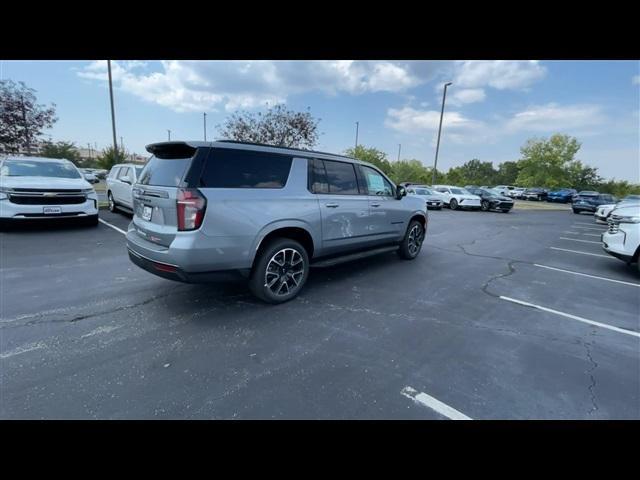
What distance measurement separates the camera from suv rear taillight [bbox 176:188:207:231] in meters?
3.07

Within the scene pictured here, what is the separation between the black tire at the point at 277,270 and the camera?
3.67 meters

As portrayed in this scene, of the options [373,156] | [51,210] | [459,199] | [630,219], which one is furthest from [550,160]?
[51,210]

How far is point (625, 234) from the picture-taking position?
5.85 meters

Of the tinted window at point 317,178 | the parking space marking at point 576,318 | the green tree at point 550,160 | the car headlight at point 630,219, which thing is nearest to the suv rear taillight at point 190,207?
the tinted window at point 317,178

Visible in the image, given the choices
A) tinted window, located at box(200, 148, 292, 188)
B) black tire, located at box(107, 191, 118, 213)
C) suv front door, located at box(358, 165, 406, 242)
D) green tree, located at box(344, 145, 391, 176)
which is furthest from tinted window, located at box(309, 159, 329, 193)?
green tree, located at box(344, 145, 391, 176)

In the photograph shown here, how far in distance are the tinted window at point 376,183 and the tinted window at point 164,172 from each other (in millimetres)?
3000

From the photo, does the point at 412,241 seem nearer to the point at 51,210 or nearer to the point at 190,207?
the point at 190,207

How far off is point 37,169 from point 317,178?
8092mm

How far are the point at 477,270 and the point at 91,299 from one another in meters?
6.53

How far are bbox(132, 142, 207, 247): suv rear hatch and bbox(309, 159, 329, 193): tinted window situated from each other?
1.51 m

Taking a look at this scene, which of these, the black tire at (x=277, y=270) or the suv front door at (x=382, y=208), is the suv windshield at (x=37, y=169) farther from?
the suv front door at (x=382, y=208)
